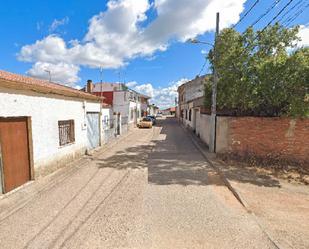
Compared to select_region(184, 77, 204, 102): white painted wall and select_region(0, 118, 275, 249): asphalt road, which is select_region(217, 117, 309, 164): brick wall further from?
select_region(184, 77, 204, 102): white painted wall

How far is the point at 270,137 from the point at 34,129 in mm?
9203

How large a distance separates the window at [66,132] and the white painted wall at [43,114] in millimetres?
199

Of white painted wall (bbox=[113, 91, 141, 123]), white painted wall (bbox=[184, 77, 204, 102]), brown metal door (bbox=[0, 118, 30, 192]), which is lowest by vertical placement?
brown metal door (bbox=[0, 118, 30, 192])

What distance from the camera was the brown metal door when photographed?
212 inches

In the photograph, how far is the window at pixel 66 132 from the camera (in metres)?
8.09

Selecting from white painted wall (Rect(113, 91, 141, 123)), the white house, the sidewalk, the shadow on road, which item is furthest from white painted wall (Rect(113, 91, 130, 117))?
the sidewalk

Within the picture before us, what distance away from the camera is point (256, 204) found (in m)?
4.99

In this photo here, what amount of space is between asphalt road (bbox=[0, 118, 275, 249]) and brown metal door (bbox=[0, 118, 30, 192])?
414 mm

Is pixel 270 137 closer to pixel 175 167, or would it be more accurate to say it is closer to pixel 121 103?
pixel 175 167

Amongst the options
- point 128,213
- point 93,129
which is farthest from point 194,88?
point 128,213

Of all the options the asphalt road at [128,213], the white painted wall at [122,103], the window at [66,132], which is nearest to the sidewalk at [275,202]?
the asphalt road at [128,213]

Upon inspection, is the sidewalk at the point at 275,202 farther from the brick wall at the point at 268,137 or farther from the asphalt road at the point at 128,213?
the brick wall at the point at 268,137

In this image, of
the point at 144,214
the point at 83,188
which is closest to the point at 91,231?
the point at 144,214

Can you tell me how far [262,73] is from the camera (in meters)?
8.18
